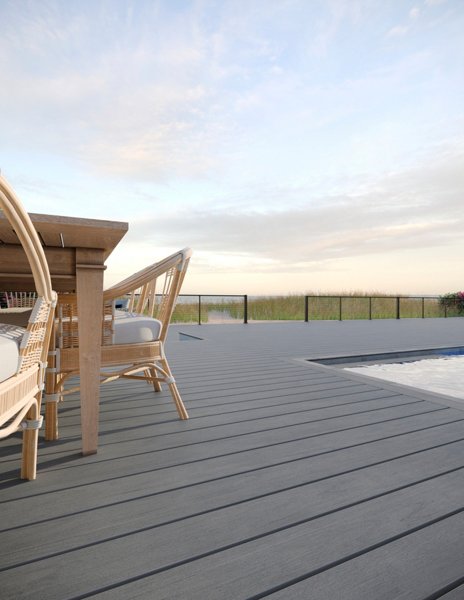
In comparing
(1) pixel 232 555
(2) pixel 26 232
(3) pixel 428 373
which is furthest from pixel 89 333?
(3) pixel 428 373

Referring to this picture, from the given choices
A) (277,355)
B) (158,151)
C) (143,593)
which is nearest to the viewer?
(143,593)

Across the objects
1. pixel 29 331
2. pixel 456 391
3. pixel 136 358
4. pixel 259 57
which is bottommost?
pixel 456 391

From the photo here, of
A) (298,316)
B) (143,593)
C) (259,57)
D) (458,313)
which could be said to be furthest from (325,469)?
(458,313)

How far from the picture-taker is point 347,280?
45.3 feet

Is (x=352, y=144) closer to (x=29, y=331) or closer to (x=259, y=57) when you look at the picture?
(x=259, y=57)

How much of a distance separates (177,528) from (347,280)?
13.7m

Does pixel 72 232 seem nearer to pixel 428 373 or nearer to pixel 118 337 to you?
pixel 118 337

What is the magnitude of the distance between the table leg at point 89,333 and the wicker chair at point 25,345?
0.30 m

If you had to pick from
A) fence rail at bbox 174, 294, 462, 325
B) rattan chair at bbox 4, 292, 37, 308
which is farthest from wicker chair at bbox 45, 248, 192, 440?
fence rail at bbox 174, 294, 462, 325

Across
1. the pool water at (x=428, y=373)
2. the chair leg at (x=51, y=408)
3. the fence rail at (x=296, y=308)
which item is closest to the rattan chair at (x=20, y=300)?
the chair leg at (x=51, y=408)

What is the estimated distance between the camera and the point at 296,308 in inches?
425

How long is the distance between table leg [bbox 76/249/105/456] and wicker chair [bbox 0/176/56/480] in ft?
0.99

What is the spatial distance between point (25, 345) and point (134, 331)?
2.56 feet

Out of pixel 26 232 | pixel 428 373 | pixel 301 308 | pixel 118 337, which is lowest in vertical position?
pixel 428 373
